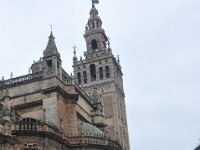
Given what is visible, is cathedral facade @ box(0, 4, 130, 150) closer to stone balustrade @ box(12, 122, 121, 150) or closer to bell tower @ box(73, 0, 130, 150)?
stone balustrade @ box(12, 122, 121, 150)

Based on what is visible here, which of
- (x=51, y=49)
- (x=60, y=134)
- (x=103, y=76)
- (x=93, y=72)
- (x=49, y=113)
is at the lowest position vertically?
(x=60, y=134)

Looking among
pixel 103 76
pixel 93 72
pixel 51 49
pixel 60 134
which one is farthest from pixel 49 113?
pixel 93 72

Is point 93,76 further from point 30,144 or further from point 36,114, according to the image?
point 30,144

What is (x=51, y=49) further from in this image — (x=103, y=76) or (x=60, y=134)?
(x=103, y=76)

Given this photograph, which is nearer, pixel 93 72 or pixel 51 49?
pixel 51 49

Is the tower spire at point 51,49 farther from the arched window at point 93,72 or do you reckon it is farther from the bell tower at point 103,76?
the arched window at point 93,72

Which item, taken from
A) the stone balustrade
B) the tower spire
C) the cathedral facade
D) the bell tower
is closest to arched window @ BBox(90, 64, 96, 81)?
the bell tower

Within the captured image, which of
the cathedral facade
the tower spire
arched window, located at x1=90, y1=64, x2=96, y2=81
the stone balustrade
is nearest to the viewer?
the cathedral facade

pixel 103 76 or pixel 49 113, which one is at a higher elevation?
pixel 103 76

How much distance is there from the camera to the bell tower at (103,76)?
6644 cm

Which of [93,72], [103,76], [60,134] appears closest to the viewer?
[60,134]

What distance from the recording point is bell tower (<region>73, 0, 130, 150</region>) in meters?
66.4

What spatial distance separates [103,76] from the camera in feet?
229

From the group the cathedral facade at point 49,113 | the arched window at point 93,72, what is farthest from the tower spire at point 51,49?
the arched window at point 93,72
